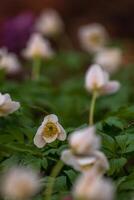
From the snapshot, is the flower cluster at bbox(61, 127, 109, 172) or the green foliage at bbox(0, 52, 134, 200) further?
the green foliage at bbox(0, 52, 134, 200)

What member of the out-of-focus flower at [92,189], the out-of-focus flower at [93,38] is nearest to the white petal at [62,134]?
the out-of-focus flower at [92,189]

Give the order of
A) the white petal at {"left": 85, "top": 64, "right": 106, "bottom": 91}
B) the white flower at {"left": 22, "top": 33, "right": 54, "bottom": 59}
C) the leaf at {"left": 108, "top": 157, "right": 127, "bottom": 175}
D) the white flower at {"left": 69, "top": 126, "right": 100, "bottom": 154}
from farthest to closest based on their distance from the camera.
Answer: the white flower at {"left": 22, "top": 33, "right": 54, "bottom": 59} → the white petal at {"left": 85, "top": 64, "right": 106, "bottom": 91} → the leaf at {"left": 108, "top": 157, "right": 127, "bottom": 175} → the white flower at {"left": 69, "top": 126, "right": 100, "bottom": 154}

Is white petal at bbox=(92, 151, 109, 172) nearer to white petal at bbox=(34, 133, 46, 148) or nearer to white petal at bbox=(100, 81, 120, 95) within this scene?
white petal at bbox=(34, 133, 46, 148)

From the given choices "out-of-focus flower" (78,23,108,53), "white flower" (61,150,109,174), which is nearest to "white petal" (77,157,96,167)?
"white flower" (61,150,109,174)

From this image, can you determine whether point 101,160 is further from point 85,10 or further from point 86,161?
point 85,10

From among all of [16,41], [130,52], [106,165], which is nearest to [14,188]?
[106,165]

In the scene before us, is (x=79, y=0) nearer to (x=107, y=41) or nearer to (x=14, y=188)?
(x=107, y=41)

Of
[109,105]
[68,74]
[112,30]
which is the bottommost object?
[109,105]

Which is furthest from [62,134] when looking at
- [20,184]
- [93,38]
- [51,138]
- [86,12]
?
[86,12]
